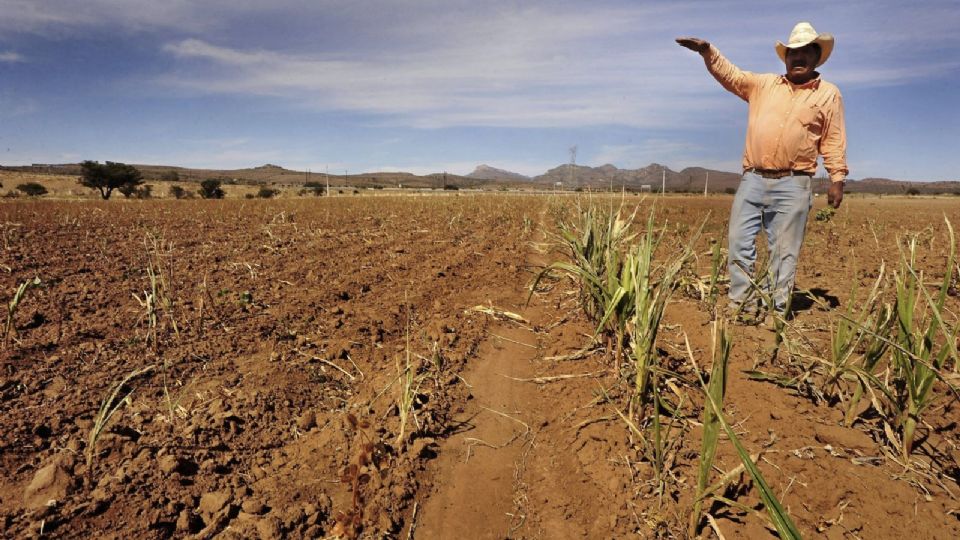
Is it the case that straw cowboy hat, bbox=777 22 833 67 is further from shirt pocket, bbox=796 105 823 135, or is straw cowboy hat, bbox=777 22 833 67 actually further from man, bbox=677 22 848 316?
shirt pocket, bbox=796 105 823 135

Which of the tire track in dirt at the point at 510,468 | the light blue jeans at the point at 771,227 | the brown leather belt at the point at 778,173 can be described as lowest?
the tire track in dirt at the point at 510,468

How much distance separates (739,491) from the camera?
1612 mm

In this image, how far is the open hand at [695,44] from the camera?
3600 millimetres

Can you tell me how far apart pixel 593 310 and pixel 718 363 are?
1.88 meters

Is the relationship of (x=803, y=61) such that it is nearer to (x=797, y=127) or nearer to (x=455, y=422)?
(x=797, y=127)

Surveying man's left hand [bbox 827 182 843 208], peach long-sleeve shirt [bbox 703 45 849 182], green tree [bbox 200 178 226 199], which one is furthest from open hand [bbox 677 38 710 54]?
green tree [bbox 200 178 226 199]

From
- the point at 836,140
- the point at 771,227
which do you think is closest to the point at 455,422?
the point at 771,227

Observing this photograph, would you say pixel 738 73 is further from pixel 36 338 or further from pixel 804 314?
pixel 36 338

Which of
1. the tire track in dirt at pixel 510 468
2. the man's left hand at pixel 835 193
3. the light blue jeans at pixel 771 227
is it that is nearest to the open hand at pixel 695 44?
the light blue jeans at pixel 771 227

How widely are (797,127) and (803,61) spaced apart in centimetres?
48

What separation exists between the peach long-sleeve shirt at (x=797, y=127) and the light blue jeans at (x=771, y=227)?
0.48 feet

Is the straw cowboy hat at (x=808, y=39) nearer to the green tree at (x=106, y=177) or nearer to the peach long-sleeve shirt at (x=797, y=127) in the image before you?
the peach long-sleeve shirt at (x=797, y=127)

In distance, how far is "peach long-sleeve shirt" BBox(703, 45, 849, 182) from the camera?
3.31 metres

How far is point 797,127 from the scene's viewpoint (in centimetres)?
334
